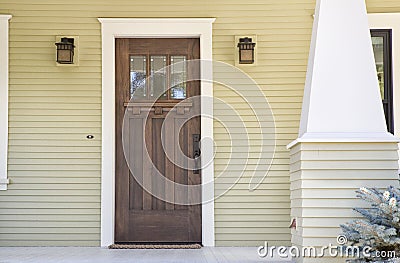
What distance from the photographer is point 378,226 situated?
4.46 meters

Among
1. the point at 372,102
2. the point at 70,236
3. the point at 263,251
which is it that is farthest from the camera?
the point at 70,236

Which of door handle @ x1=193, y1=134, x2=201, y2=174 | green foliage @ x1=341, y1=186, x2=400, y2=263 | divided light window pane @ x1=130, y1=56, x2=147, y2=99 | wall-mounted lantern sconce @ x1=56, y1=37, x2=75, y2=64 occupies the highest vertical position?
wall-mounted lantern sconce @ x1=56, y1=37, x2=75, y2=64

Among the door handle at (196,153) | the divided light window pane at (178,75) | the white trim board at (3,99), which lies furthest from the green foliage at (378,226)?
the white trim board at (3,99)

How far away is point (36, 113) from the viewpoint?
22.9ft

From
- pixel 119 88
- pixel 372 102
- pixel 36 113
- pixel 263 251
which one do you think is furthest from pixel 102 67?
pixel 372 102

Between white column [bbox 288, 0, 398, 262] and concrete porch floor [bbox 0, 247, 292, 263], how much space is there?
79 cm

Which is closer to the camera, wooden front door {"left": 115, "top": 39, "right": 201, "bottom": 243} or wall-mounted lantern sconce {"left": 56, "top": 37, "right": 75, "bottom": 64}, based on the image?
wall-mounted lantern sconce {"left": 56, "top": 37, "right": 75, "bottom": 64}

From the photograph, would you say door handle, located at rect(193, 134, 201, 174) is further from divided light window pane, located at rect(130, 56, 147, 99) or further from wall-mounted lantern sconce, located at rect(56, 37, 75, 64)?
wall-mounted lantern sconce, located at rect(56, 37, 75, 64)

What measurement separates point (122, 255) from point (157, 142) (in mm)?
1483

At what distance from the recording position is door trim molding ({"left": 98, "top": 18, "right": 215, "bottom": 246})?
6.93m

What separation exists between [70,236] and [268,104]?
2.48 meters

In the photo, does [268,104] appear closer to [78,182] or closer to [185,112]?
[185,112]

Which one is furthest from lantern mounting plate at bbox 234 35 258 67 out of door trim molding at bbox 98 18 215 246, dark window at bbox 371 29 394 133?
dark window at bbox 371 29 394 133

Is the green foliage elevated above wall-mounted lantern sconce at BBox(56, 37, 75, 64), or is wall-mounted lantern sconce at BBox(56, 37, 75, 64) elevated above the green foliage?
wall-mounted lantern sconce at BBox(56, 37, 75, 64)
